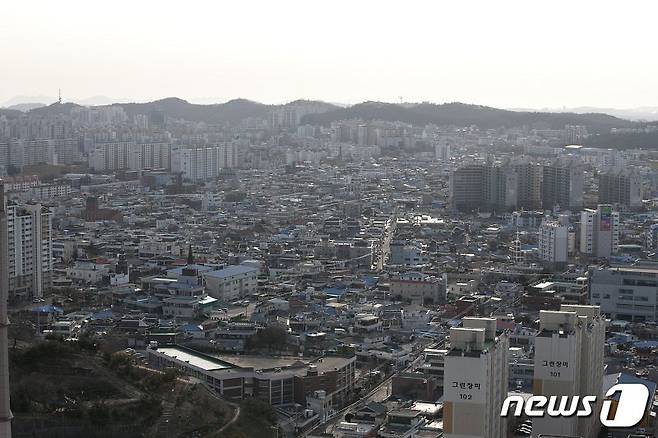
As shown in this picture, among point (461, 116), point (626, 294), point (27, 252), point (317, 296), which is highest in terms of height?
point (461, 116)

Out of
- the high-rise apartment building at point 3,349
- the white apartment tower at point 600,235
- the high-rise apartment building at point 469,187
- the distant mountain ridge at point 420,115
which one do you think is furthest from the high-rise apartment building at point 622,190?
the distant mountain ridge at point 420,115

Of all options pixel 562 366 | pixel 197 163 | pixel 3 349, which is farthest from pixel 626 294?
pixel 197 163

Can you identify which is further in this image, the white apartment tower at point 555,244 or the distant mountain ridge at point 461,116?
the distant mountain ridge at point 461,116

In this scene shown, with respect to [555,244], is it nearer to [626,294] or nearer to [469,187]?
[626,294]

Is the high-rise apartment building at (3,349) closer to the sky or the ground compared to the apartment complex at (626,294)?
closer to the sky

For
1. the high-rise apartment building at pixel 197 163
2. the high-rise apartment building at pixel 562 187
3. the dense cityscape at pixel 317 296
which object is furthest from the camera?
the high-rise apartment building at pixel 197 163

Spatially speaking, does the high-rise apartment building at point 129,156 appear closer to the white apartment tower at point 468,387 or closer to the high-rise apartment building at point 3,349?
the white apartment tower at point 468,387

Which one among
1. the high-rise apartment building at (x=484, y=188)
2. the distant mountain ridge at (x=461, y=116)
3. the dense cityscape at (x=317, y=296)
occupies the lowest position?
the dense cityscape at (x=317, y=296)
